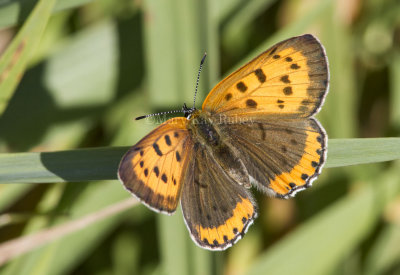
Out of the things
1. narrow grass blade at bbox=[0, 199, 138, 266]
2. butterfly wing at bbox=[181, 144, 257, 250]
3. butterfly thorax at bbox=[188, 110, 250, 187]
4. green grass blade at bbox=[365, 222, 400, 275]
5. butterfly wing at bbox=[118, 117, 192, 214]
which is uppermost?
butterfly wing at bbox=[118, 117, 192, 214]

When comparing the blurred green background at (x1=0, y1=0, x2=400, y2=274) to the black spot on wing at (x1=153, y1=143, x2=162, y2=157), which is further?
the blurred green background at (x1=0, y1=0, x2=400, y2=274)

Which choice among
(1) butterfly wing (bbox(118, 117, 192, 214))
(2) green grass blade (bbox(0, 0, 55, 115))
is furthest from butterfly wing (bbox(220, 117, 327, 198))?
(2) green grass blade (bbox(0, 0, 55, 115))

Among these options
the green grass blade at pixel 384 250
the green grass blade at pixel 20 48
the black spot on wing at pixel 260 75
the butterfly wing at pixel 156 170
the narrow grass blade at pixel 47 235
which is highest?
the green grass blade at pixel 20 48

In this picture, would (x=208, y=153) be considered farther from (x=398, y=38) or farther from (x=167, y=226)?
(x=398, y=38)

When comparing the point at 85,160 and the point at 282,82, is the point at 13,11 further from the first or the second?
the point at 282,82

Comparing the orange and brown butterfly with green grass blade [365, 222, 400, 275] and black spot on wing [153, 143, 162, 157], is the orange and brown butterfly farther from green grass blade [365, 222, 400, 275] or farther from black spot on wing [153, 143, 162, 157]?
green grass blade [365, 222, 400, 275]

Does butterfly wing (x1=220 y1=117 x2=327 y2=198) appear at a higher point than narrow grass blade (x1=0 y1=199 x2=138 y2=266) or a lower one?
higher

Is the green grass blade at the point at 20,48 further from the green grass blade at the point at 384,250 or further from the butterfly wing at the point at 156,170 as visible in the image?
the green grass blade at the point at 384,250

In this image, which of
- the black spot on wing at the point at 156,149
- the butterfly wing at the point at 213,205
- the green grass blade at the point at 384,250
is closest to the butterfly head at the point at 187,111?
the butterfly wing at the point at 213,205
